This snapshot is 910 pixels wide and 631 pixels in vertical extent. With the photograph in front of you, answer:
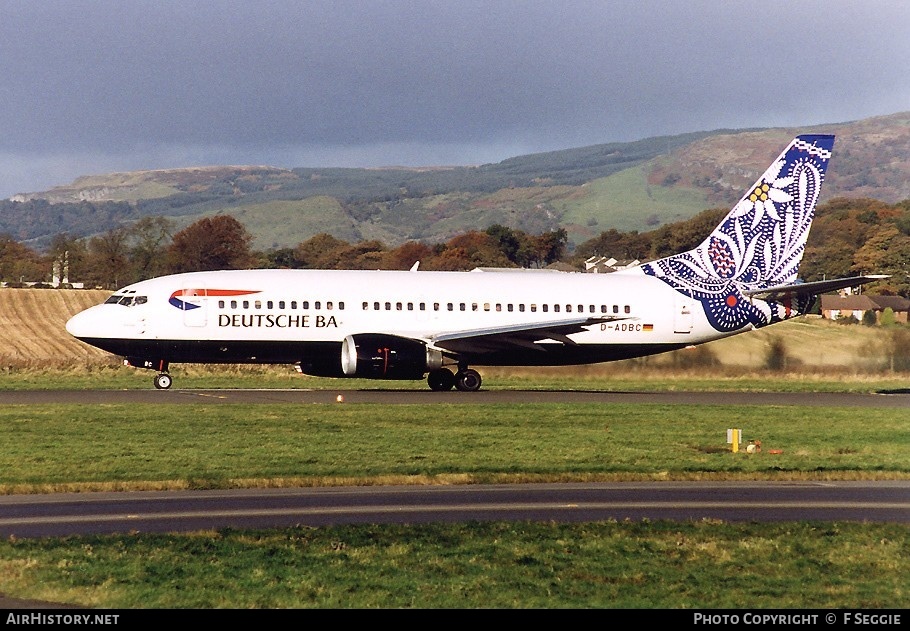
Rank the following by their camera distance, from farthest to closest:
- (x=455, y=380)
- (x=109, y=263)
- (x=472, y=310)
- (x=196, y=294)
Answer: (x=109, y=263)
(x=455, y=380)
(x=472, y=310)
(x=196, y=294)

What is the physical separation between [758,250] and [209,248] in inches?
2926

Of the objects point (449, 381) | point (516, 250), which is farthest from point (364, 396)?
point (516, 250)

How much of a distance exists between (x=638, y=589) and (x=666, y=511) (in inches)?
237

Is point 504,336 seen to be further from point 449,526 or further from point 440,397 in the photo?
point 449,526

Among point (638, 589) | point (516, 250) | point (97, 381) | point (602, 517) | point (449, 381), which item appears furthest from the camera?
point (516, 250)

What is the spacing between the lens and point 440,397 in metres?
42.3

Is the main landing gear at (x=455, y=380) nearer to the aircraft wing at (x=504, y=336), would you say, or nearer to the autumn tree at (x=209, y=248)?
the aircraft wing at (x=504, y=336)

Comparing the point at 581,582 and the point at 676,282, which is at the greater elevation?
the point at 676,282

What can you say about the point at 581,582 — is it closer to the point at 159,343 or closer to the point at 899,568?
the point at 899,568

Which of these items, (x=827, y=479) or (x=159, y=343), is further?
(x=159, y=343)

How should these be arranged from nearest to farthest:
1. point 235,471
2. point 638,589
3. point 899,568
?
point 638,589 → point 899,568 → point 235,471

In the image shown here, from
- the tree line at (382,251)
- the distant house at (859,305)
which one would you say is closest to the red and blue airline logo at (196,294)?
the tree line at (382,251)

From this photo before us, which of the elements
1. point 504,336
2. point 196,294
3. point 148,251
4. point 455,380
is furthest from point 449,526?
point 148,251

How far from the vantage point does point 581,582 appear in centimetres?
1492
